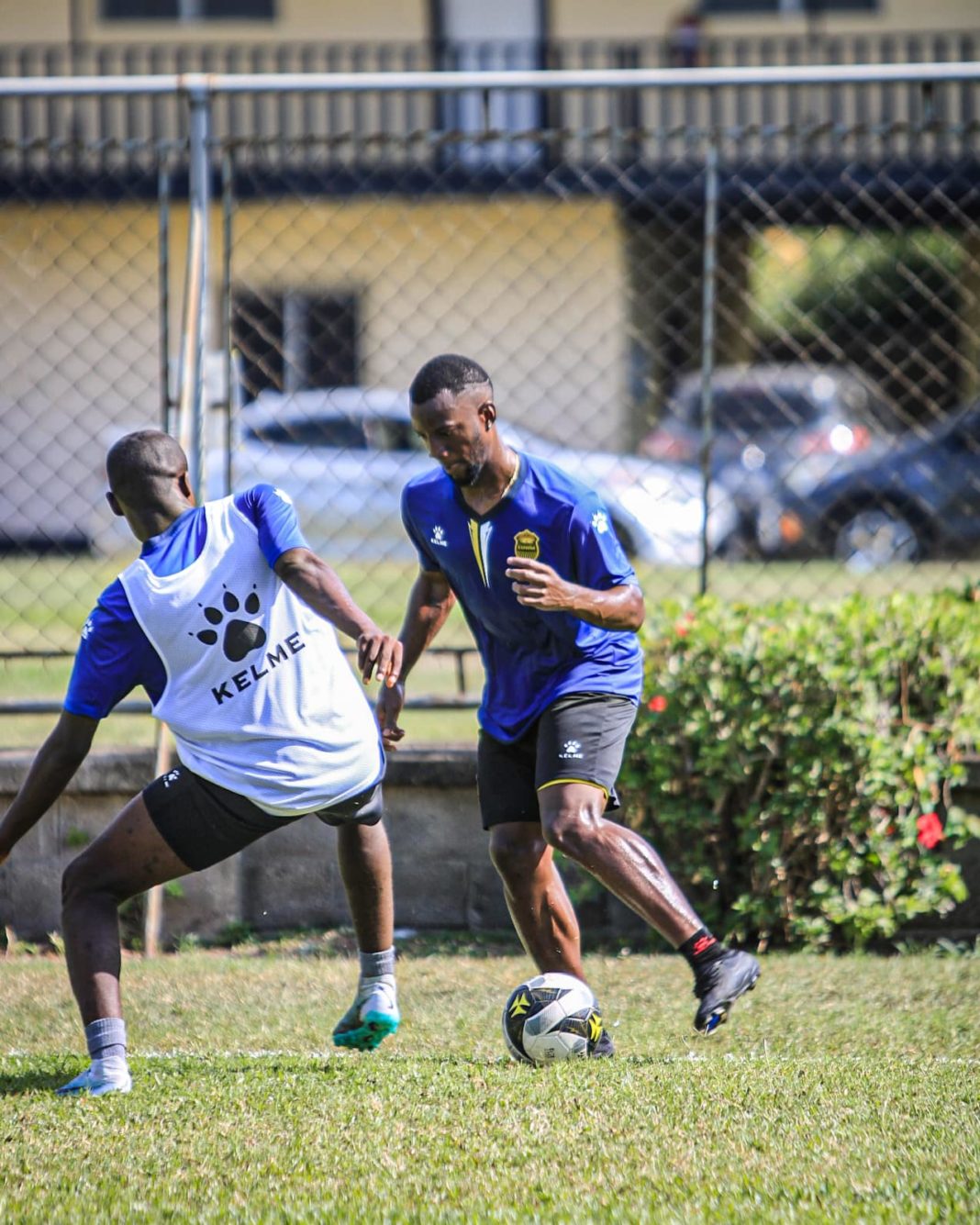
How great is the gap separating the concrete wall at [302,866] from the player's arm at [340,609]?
6.41 ft

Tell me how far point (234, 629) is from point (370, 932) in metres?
1.08

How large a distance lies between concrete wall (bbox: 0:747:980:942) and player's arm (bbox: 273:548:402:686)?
6.41ft

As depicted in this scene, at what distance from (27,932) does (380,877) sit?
6.97 ft

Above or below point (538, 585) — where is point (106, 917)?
below

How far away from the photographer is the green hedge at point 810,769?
5656 mm

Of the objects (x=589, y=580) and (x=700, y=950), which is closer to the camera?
(x=700, y=950)

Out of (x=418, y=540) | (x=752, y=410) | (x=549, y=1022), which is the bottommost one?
(x=752, y=410)

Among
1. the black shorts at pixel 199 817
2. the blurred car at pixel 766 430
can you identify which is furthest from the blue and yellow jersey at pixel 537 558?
the blurred car at pixel 766 430

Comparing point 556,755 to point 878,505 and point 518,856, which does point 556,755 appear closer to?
point 518,856

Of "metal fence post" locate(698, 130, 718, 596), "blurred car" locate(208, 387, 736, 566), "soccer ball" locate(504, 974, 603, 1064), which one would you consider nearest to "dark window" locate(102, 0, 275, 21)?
"blurred car" locate(208, 387, 736, 566)

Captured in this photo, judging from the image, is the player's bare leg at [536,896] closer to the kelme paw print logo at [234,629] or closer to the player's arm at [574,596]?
the player's arm at [574,596]

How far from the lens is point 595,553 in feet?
14.3

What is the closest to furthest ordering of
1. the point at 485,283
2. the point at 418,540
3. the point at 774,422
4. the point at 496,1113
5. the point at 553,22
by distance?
the point at 496,1113, the point at 418,540, the point at 485,283, the point at 774,422, the point at 553,22

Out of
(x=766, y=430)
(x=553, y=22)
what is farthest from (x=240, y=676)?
(x=553, y=22)
